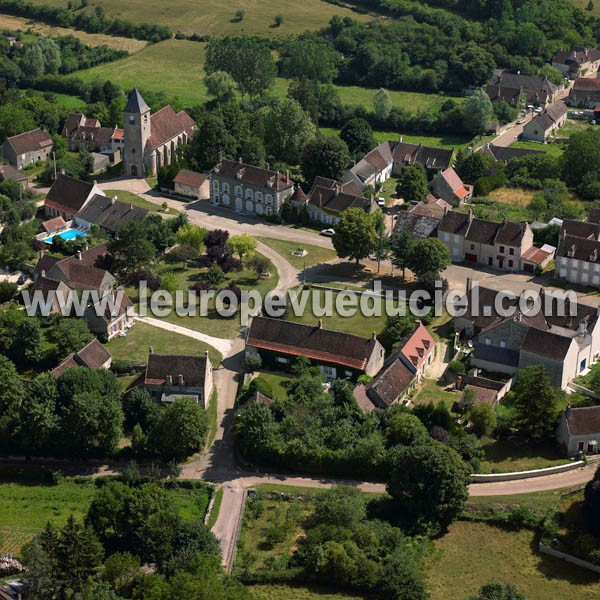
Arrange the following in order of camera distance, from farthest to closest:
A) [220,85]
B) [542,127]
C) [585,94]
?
[585,94], [220,85], [542,127]

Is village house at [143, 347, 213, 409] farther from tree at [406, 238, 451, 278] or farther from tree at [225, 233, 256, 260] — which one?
tree at [406, 238, 451, 278]

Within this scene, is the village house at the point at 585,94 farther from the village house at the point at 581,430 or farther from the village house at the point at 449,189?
the village house at the point at 581,430

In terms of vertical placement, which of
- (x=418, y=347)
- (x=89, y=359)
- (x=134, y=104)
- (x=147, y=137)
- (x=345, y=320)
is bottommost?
(x=345, y=320)

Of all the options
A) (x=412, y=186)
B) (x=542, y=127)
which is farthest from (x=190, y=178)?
(x=542, y=127)

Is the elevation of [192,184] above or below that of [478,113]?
below

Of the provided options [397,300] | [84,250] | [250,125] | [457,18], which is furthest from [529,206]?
[457,18]

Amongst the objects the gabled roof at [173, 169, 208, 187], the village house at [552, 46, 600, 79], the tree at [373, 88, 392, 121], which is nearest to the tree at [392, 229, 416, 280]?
the gabled roof at [173, 169, 208, 187]

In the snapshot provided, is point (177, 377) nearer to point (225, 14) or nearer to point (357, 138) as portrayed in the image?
point (357, 138)

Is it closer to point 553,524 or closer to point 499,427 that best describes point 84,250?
point 499,427
